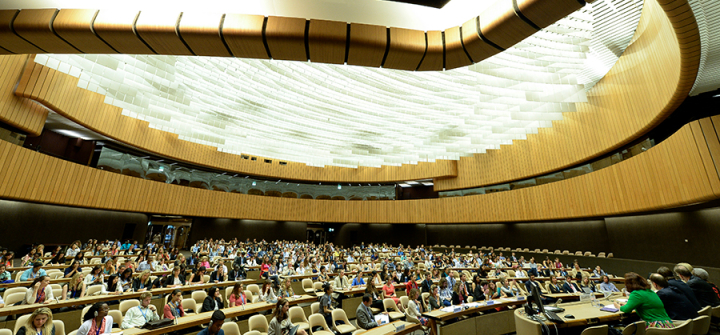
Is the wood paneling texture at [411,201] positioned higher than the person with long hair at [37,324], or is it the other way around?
the wood paneling texture at [411,201]

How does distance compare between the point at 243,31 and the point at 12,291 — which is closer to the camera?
the point at 243,31

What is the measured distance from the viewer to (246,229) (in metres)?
22.0

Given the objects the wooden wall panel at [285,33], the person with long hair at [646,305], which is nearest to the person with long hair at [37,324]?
the wooden wall panel at [285,33]

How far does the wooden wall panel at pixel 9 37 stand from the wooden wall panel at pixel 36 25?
0.08m

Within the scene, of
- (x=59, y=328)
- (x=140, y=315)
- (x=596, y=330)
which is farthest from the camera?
(x=140, y=315)

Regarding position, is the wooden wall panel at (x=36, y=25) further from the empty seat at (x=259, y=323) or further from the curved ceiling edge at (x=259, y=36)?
the empty seat at (x=259, y=323)

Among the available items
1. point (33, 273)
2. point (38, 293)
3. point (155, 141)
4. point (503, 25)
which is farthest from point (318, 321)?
point (155, 141)

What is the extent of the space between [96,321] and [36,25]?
397 centimetres

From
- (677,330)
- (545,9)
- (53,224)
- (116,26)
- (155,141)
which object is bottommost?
(677,330)

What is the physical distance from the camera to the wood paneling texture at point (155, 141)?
435 inches

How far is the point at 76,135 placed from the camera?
15.0m

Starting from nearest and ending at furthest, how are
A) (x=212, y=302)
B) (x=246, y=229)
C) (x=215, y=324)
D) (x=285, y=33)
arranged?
(x=285, y=33), (x=215, y=324), (x=212, y=302), (x=246, y=229)

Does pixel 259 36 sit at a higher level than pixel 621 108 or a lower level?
lower

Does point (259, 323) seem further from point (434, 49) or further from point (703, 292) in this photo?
point (703, 292)
